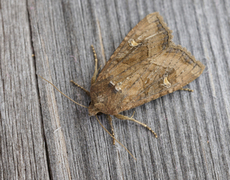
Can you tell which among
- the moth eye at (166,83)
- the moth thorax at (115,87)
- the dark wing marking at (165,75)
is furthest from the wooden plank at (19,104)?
the moth eye at (166,83)

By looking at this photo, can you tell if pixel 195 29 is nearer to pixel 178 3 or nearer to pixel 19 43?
pixel 178 3

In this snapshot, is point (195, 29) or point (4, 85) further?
point (195, 29)

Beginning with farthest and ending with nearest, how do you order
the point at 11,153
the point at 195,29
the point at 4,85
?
the point at 195,29 → the point at 4,85 → the point at 11,153

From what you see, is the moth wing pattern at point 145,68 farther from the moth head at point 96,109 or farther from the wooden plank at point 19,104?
the wooden plank at point 19,104

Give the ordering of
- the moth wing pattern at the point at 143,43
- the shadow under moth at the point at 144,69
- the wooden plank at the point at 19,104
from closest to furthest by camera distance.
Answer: the wooden plank at the point at 19,104 → the shadow under moth at the point at 144,69 → the moth wing pattern at the point at 143,43

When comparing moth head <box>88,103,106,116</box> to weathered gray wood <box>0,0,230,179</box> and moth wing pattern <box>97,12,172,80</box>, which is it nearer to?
weathered gray wood <box>0,0,230,179</box>

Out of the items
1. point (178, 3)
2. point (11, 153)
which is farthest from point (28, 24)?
point (178, 3)

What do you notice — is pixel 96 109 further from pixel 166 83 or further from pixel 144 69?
pixel 166 83

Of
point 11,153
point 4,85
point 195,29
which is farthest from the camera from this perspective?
point 195,29
